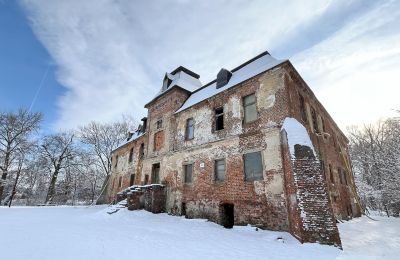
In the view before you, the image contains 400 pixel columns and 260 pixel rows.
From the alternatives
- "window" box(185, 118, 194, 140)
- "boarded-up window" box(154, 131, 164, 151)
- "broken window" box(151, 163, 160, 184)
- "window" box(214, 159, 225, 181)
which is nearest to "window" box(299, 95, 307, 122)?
"window" box(214, 159, 225, 181)

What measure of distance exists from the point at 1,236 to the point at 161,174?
10.2m

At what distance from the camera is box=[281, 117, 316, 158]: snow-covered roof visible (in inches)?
373

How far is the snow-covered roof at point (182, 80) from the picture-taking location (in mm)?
18875

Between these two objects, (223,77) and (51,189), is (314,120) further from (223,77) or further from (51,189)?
(51,189)

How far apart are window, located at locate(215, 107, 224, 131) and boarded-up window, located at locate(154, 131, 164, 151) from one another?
596 centimetres

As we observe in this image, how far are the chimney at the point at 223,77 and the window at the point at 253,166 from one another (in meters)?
5.48

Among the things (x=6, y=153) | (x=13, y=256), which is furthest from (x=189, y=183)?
(x=6, y=153)

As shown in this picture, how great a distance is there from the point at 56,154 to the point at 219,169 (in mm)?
28259

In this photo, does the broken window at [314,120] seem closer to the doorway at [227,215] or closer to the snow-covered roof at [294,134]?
the snow-covered roof at [294,134]

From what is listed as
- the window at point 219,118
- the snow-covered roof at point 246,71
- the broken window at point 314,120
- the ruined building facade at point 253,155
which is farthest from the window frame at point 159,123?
the broken window at point 314,120

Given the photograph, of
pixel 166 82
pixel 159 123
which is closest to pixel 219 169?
pixel 159 123

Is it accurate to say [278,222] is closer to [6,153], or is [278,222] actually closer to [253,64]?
[253,64]

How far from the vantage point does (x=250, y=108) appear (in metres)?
12.2

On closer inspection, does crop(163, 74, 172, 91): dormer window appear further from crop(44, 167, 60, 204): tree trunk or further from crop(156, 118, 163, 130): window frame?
crop(44, 167, 60, 204): tree trunk
